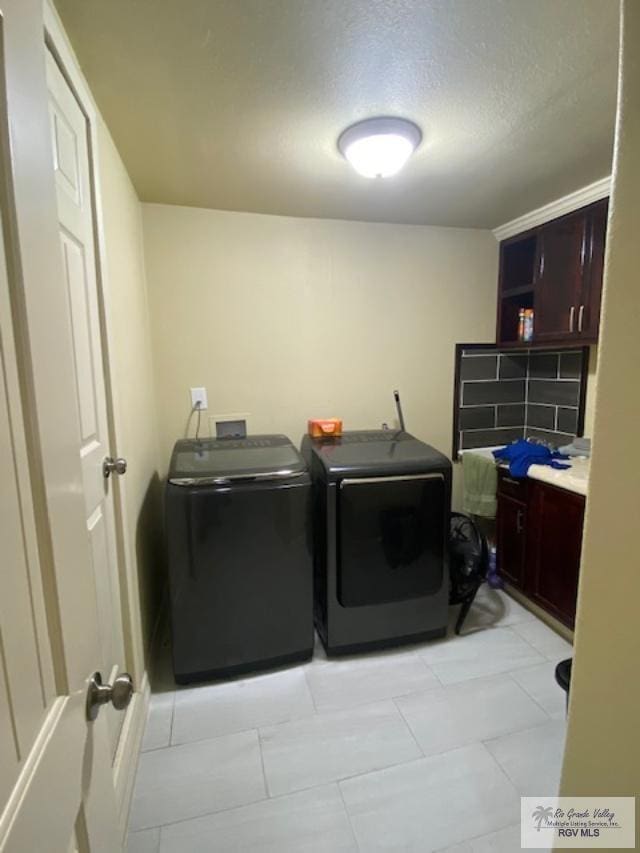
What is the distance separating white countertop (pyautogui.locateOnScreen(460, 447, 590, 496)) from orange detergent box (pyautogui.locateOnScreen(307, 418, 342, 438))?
3.37ft

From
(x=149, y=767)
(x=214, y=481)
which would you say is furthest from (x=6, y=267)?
(x=149, y=767)

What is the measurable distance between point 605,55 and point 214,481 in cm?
181

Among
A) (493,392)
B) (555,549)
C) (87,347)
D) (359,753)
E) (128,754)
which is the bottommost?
(359,753)

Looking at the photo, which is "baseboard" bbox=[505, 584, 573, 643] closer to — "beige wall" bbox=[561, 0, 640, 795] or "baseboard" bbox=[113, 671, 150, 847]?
"beige wall" bbox=[561, 0, 640, 795]

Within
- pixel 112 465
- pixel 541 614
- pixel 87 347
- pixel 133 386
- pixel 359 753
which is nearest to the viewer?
pixel 87 347

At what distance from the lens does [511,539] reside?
7.75 feet

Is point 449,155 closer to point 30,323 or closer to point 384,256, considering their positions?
point 384,256

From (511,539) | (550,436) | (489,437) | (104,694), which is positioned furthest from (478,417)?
(104,694)

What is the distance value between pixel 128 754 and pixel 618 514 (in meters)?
1.63

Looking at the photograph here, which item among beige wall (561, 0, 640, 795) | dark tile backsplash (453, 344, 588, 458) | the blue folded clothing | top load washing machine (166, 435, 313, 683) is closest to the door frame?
top load washing machine (166, 435, 313, 683)

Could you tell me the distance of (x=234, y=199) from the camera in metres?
2.07

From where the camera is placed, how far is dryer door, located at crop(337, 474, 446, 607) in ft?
6.05

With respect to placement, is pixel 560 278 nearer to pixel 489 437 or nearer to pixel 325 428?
pixel 489 437

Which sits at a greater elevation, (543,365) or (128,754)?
(543,365)
